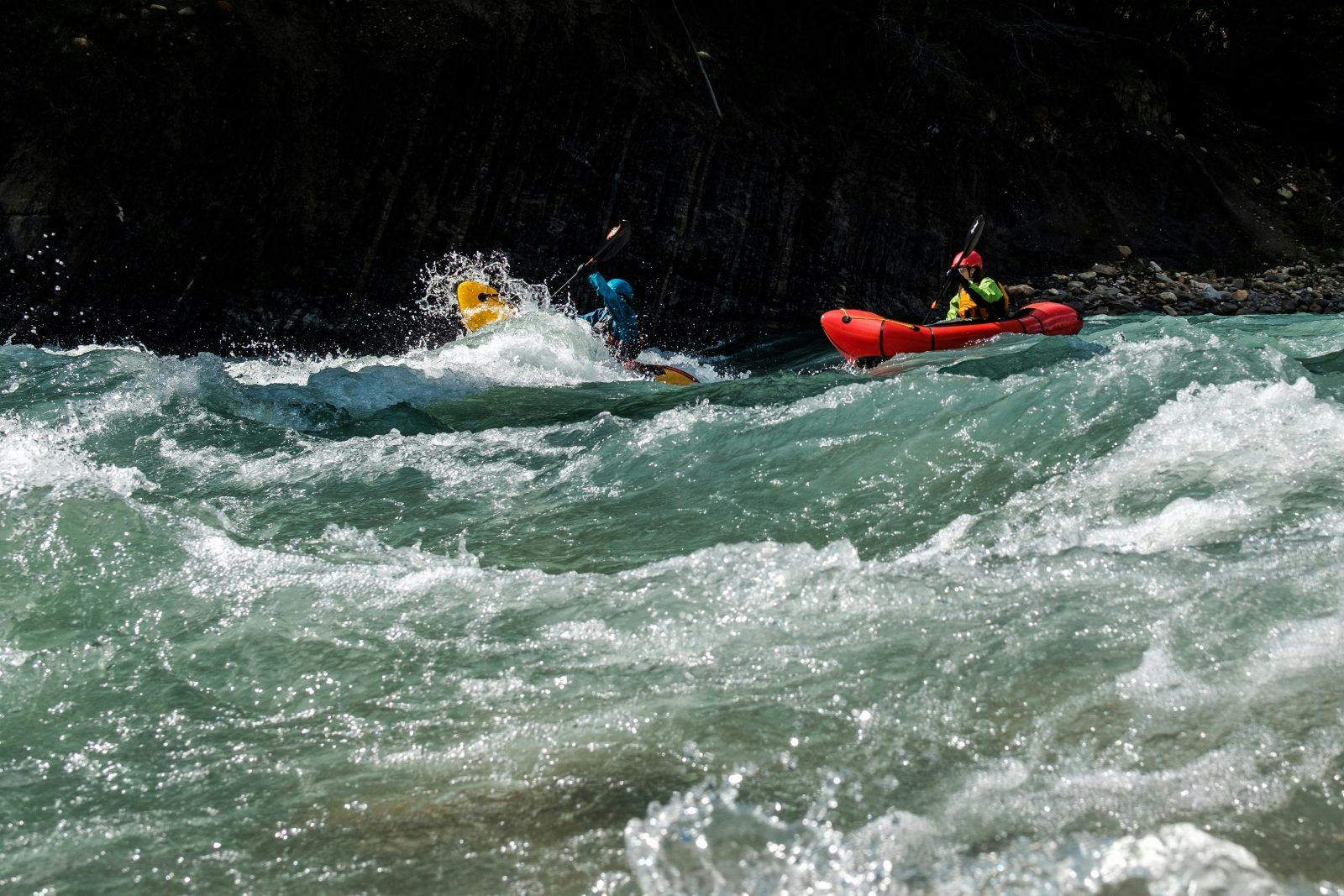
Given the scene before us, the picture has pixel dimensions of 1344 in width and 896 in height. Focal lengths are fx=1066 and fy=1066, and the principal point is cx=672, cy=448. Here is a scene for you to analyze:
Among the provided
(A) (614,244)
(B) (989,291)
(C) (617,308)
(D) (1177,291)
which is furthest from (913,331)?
(D) (1177,291)

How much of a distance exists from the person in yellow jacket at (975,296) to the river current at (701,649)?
3.15 meters

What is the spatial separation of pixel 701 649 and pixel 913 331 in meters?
5.63

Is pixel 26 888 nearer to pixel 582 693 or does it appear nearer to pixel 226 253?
pixel 582 693

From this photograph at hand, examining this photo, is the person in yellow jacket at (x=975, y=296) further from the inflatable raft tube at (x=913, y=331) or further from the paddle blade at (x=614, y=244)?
the paddle blade at (x=614, y=244)

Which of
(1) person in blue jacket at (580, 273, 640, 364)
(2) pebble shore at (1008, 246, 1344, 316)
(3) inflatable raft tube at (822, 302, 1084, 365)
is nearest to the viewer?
(3) inflatable raft tube at (822, 302, 1084, 365)

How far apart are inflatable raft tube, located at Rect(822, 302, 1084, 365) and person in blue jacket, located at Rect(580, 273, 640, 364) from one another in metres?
1.74

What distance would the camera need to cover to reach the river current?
1973 mm

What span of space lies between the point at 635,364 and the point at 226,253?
154 inches

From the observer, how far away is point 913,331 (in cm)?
791

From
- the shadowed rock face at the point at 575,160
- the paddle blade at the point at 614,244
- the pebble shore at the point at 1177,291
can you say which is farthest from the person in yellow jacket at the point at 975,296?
the pebble shore at the point at 1177,291

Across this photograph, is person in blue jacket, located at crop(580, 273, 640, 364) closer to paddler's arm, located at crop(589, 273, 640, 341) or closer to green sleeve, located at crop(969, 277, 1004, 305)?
paddler's arm, located at crop(589, 273, 640, 341)

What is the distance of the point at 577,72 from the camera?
37.1 ft

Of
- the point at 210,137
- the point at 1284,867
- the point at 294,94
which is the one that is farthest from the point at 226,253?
the point at 1284,867

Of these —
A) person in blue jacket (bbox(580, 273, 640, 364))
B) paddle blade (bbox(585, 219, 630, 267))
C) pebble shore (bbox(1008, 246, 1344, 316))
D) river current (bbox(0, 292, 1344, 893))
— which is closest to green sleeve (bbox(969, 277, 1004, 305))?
person in blue jacket (bbox(580, 273, 640, 364))
